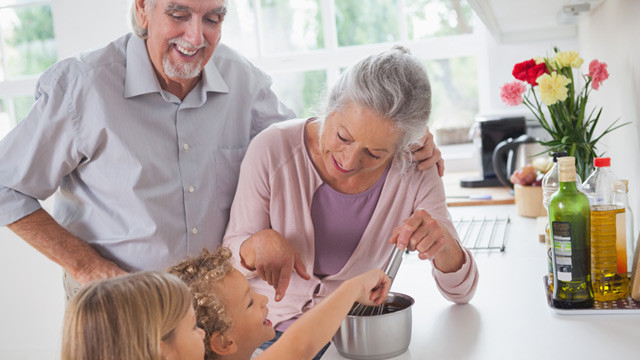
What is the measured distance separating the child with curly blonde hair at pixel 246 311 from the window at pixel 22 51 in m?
3.93

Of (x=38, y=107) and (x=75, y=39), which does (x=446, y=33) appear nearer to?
(x=75, y=39)

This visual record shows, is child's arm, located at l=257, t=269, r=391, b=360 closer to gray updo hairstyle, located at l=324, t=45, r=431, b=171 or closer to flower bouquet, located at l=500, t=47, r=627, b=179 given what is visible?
gray updo hairstyle, located at l=324, t=45, r=431, b=171

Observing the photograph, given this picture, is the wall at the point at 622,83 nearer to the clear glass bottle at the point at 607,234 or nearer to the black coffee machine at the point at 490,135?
the clear glass bottle at the point at 607,234

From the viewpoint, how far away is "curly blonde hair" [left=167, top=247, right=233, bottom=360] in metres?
1.20

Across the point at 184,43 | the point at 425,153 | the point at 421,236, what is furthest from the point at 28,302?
the point at 421,236

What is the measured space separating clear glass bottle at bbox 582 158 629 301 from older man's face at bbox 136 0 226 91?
2.93 feet

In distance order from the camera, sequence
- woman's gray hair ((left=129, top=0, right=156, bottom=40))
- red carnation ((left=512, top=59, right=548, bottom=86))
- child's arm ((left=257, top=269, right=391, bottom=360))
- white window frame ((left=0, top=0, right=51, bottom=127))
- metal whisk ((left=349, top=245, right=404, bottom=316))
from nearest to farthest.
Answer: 1. child's arm ((left=257, top=269, right=391, bottom=360))
2. metal whisk ((left=349, top=245, right=404, bottom=316))
3. woman's gray hair ((left=129, top=0, right=156, bottom=40))
4. red carnation ((left=512, top=59, right=548, bottom=86))
5. white window frame ((left=0, top=0, right=51, bottom=127))

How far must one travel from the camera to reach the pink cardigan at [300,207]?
1.51m

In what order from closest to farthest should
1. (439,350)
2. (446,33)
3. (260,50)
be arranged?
(439,350) < (446,33) < (260,50)

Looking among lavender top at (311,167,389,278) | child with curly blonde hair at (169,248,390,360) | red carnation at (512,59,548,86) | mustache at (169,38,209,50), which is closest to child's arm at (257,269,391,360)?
child with curly blonde hair at (169,248,390,360)

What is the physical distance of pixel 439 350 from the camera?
47.1 inches

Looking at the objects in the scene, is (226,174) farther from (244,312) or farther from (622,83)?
(622,83)

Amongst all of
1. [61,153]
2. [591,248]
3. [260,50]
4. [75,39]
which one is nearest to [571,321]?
[591,248]

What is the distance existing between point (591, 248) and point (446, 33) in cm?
288
